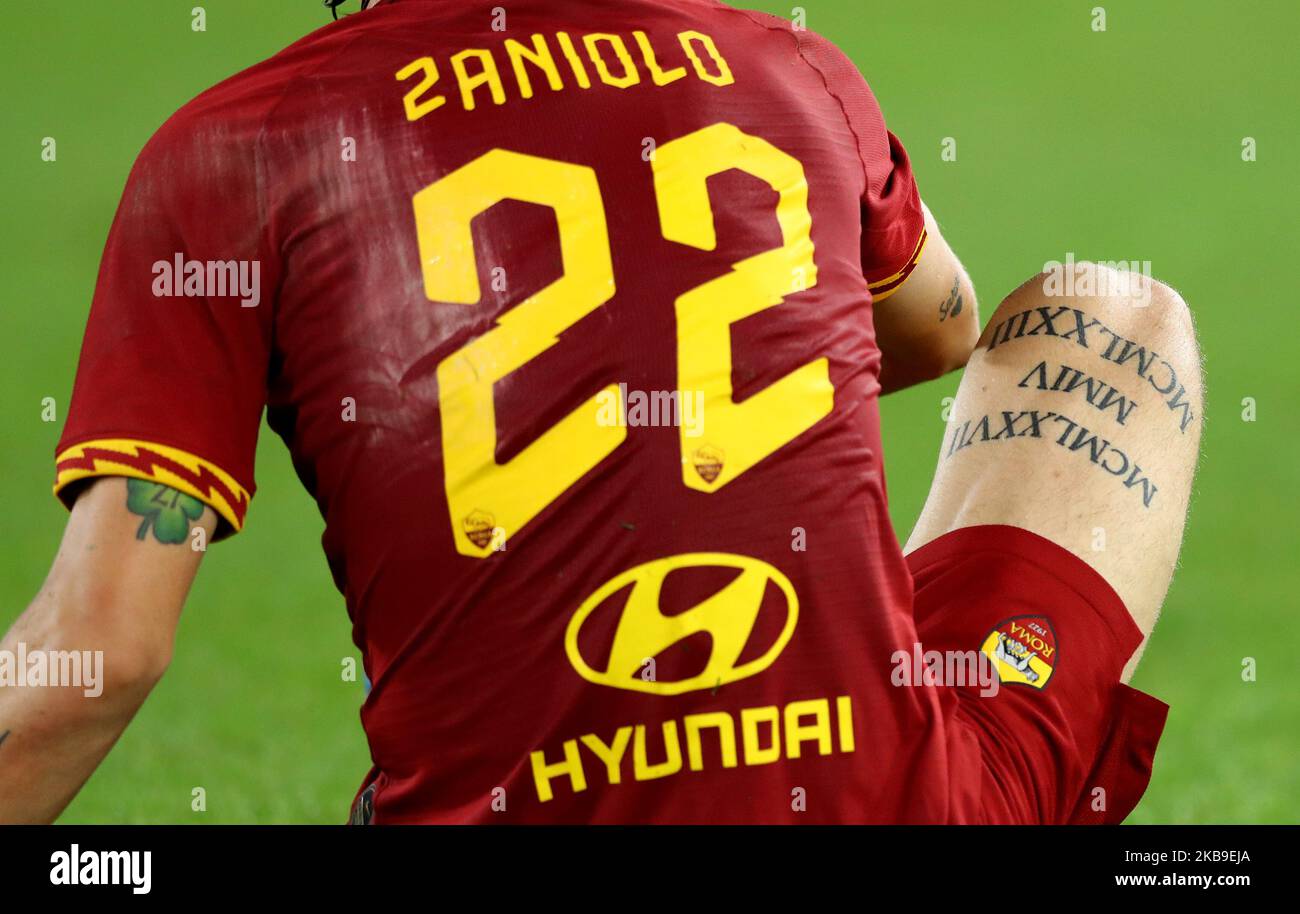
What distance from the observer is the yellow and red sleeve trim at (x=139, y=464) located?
156 cm

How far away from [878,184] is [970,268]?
5.31m

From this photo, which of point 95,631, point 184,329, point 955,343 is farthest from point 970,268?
point 95,631

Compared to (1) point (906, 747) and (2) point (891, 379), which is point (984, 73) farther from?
(1) point (906, 747)

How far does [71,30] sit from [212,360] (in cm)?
1010

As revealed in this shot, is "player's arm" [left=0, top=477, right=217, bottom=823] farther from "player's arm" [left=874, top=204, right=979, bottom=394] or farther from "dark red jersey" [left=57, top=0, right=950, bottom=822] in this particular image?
"player's arm" [left=874, top=204, right=979, bottom=394]

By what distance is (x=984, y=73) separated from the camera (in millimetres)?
9875

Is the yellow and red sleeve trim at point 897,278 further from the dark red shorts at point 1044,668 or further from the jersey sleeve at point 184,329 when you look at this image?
the jersey sleeve at point 184,329

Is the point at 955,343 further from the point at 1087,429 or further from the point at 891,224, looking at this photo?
the point at 891,224

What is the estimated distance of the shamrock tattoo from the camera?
1560 mm

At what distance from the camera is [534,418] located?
5.20 feet
